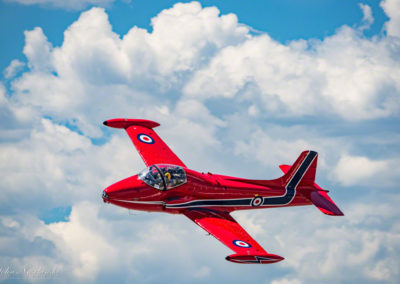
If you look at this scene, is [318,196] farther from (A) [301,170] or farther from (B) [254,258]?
(B) [254,258]

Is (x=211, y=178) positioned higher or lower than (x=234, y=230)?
higher

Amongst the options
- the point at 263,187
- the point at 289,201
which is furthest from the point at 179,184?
→ the point at 289,201

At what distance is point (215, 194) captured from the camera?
104 ft

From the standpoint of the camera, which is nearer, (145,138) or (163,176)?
(163,176)

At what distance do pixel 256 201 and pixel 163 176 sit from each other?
6.98 metres

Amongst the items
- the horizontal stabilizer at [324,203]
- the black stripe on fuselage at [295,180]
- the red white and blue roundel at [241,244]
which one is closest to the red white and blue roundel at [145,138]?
the black stripe on fuselage at [295,180]

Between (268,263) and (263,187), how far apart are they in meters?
7.74

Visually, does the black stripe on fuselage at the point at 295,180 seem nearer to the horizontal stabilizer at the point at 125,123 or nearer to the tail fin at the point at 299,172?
the tail fin at the point at 299,172

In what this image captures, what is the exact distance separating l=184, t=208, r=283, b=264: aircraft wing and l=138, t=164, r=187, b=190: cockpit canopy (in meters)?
2.02

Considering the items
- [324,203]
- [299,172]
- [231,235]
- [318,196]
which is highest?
[299,172]

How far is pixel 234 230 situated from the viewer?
2981 centimetres

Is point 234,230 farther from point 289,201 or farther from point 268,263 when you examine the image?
point 289,201

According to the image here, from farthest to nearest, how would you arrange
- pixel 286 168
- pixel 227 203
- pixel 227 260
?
pixel 286 168 → pixel 227 203 → pixel 227 260

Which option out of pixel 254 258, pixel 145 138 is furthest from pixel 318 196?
pixel 145 138
